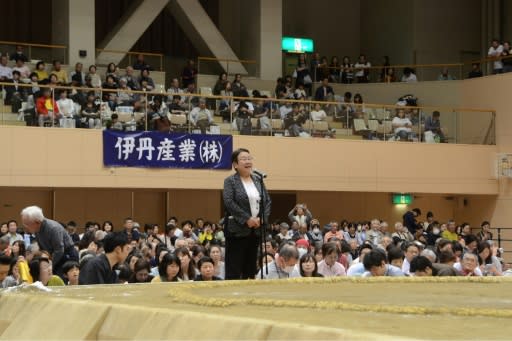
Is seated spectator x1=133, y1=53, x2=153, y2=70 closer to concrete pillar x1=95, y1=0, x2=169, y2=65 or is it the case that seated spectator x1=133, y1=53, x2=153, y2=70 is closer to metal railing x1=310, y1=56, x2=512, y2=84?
concrete pillar x1=95, y1=0, x2=169, y2=65

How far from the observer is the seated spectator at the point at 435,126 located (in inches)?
892

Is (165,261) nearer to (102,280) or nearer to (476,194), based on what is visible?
(102,280)

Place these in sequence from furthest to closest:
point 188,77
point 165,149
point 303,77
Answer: point 303,77 < point 188,77 < point 165,149

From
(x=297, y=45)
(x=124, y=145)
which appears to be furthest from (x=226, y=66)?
(x=124, y=145)

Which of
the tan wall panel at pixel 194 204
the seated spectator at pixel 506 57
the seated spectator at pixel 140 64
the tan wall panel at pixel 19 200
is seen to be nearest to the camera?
the tan wall panel at pixel 19 200

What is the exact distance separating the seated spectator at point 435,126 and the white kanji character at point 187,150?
19.2 feet

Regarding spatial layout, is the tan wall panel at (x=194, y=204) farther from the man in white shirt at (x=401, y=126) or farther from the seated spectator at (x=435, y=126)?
the seated spectator at (x=435, y=126)

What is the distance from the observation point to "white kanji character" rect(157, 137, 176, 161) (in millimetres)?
19594

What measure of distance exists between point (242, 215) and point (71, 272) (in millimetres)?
1528

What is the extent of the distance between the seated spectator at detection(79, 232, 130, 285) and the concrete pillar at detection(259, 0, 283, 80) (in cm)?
1882

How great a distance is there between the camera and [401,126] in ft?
73.2

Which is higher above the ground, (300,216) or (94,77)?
(94,77)

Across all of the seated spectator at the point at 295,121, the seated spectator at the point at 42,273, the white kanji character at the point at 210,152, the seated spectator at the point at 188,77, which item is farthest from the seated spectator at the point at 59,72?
the seated spectator at the point at 42,273

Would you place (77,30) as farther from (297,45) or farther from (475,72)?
(475,72)
